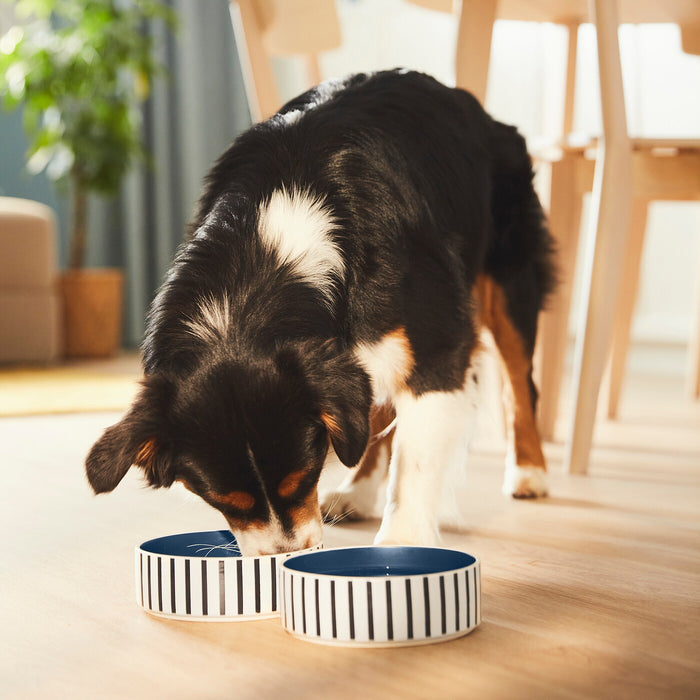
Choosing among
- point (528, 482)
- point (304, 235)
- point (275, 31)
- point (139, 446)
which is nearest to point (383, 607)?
point (139, 446)

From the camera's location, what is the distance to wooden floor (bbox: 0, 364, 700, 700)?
1158mm

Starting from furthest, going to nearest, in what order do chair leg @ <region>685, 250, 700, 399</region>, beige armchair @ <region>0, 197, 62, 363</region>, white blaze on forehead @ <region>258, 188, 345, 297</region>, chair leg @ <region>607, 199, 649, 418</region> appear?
1. beige armchair @ <region>0, 197, 62, 363</region>
2. chair leg @ <region>685, 250, 700, 399</region>
3. chair leg @ <region>607, 199, 649, 418</region>
4. white blaze on forehead @ <region>258, 188, 345, 297</region>

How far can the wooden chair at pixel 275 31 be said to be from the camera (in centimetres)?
271

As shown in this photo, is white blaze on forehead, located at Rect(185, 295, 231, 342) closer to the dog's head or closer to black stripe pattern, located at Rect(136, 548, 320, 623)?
the dog's head

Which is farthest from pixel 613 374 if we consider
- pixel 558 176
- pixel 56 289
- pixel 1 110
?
pixel 1 110

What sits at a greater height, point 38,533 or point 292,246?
point 292,246

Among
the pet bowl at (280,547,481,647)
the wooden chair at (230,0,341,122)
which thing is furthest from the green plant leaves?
the pet bowl at (280,547,481,647)

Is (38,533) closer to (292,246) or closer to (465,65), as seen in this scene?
(292,246)

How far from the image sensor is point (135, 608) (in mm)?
1477

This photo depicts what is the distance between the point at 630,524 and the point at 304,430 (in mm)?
900

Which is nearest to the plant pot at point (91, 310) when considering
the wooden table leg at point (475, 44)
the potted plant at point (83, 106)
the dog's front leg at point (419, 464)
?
the potted plant at point (83, 106)

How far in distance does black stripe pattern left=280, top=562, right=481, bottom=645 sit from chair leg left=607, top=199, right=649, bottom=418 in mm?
2422

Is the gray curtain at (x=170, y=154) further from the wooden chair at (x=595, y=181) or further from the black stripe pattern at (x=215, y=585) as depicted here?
the black stripe pattern at (x=215, y=585)

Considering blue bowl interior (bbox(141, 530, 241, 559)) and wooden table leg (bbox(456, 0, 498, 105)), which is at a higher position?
wooden table leg (bbox(456, 0, 498, 105))
